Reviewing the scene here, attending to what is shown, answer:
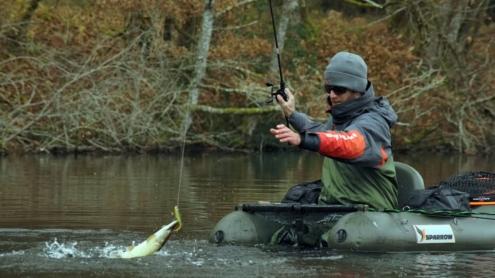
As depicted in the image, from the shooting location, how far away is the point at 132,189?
16.0 meters

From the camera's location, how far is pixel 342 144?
350 inches

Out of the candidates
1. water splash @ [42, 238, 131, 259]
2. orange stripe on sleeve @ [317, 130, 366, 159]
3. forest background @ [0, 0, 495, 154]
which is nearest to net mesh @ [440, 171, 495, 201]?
orange stripe on sleeve @ [317, 130, 366, 159]

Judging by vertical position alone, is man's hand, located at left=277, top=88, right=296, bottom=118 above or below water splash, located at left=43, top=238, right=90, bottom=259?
above

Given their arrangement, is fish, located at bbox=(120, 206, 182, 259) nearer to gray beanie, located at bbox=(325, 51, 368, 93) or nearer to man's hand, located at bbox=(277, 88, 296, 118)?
man's hand, located at bbox=(277, 88, 296, 118)

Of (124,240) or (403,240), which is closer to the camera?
(403,240)

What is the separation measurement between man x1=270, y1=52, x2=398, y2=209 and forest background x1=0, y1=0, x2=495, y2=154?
15.0 m

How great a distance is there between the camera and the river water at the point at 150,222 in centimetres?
847

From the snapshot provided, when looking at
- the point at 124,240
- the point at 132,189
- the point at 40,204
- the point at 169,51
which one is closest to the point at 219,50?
the point at 169,51

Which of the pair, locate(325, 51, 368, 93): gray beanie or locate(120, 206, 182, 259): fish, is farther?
locate(325, 51, 368, 93): gray beanie

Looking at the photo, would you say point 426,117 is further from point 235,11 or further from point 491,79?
point 235,11

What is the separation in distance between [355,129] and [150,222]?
3.30m

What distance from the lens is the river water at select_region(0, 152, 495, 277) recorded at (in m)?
8.47

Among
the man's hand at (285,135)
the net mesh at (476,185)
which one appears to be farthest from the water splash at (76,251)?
the net mesh at (476,185)

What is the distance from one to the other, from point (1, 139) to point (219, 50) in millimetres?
5383
